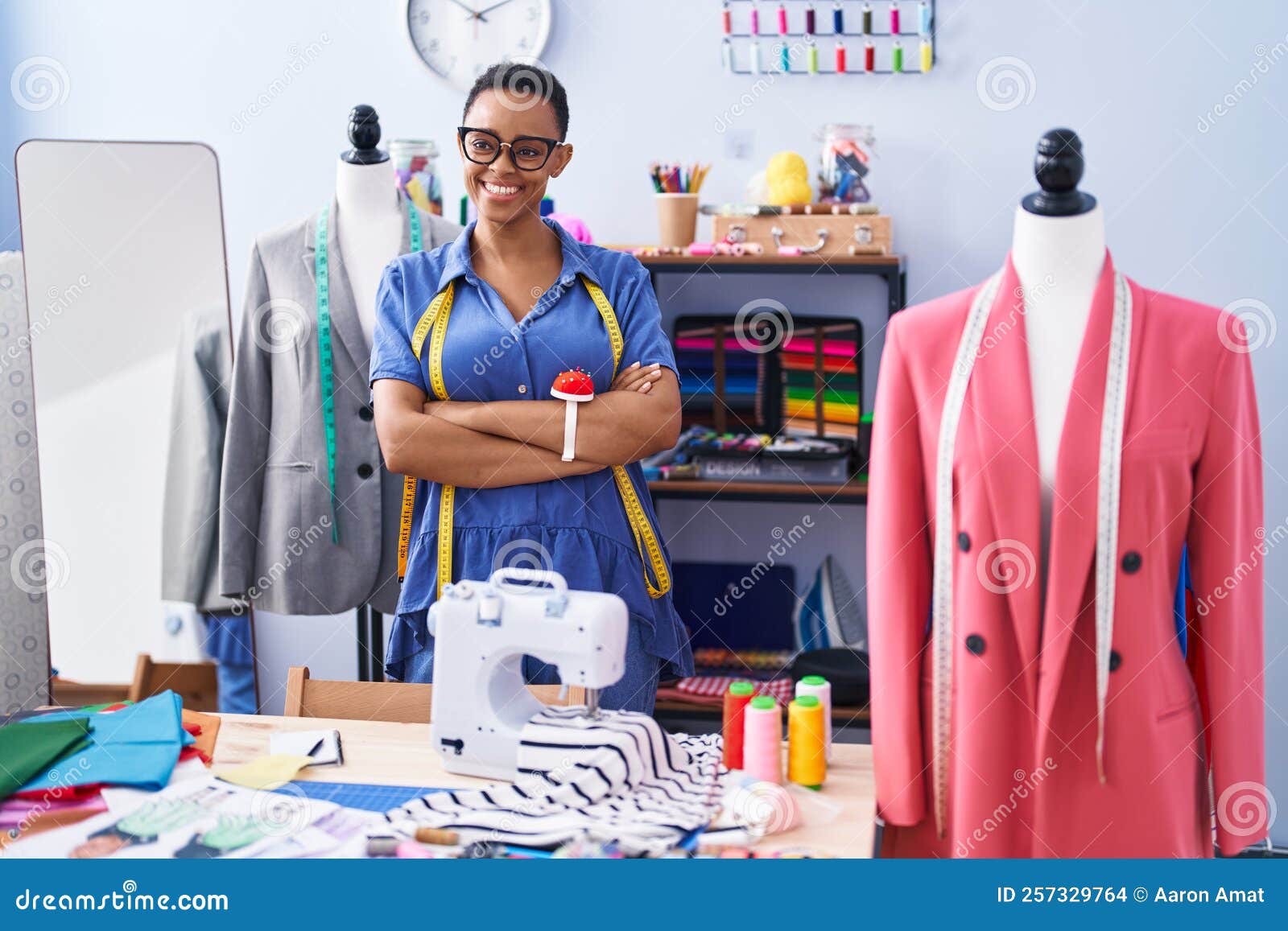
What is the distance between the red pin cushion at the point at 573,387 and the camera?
2209 millimetres

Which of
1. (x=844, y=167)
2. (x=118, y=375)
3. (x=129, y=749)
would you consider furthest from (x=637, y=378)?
(x=118, y=375)

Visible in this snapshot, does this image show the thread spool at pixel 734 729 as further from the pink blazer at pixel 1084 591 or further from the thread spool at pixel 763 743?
the pink blazer at pixel 1084 591

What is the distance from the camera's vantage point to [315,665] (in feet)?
12.9

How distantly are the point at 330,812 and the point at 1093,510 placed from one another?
3.44 ft

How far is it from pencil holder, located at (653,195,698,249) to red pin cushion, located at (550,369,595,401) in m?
1.17

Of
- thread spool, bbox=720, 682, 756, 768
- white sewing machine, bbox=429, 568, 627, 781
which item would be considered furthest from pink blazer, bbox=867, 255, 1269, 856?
white sewing machine, bbox=429, 568, 627, 781

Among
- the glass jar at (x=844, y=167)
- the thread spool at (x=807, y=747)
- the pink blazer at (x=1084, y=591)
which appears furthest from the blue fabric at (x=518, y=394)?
the glass jar at (x=844, y=167)

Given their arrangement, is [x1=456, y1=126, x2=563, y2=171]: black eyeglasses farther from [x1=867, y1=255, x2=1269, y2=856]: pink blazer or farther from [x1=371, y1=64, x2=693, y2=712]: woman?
[x1=867, y1=255, x2=1269, y2=856]: pink blazer

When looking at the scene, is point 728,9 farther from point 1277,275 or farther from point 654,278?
point 1277,275

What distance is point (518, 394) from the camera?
2279 millimetres

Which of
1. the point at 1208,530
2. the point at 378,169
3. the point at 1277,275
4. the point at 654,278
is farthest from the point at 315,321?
the point at 1277,275

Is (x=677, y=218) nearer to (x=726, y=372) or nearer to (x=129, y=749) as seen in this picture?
(x=726, y=372)

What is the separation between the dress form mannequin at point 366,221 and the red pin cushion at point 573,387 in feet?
2.26

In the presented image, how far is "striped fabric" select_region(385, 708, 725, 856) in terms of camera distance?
1.64 meters
